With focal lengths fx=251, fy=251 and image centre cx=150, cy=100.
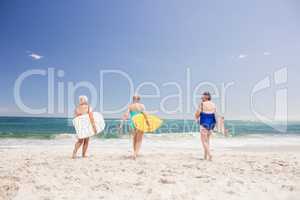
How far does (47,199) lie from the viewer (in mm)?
3418

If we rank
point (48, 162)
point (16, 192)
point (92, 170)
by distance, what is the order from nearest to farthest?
point (16, 192) < point (92, 170) < point (48, 162)

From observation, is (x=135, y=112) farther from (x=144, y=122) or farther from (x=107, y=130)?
(x=107, y=130)

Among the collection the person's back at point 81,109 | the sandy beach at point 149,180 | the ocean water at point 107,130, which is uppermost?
the person's back at point 81,109

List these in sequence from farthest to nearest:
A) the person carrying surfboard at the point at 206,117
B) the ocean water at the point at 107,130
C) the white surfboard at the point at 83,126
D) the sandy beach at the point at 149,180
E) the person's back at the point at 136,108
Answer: the ocean water at the point at 107,130, the person's back at the point at 136,108, the white surfboard at the point at 83,126, the person carrying surfboard at the point at 206,117, the sandy beach at the point at 149,180

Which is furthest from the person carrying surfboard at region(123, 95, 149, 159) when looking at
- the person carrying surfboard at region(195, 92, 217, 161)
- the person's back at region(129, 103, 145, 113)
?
the person carrying surfboard at region(195, 92, 217, 161)

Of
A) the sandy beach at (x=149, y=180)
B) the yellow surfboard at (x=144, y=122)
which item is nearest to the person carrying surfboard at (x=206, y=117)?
the sandy beach at (x=149, y=180)

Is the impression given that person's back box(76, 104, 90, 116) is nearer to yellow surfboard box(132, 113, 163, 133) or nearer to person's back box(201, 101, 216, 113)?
yellow surfboard box(132, 113, 163, 133)

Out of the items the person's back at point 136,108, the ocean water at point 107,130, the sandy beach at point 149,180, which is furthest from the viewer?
the ocean water at point 107,130

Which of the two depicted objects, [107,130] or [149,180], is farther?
[107,130]

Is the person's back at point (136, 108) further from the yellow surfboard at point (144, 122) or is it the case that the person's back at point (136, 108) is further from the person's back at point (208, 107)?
the person's back at point (208, 107)

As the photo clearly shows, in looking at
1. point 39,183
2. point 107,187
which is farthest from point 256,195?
point 39,183

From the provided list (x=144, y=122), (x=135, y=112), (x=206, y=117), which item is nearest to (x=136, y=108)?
(x=135, y=112)

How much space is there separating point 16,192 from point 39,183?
425 millimetres

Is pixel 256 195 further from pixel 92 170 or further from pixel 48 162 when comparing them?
pixel 48 162
